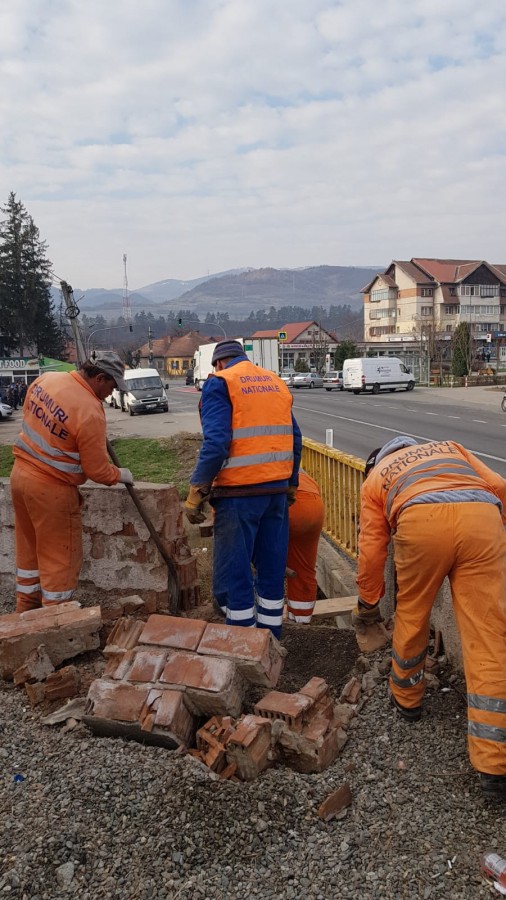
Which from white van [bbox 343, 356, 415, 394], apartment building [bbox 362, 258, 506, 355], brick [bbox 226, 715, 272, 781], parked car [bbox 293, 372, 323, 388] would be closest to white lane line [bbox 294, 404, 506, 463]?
white van [bbox 343, 356, 415, 394]

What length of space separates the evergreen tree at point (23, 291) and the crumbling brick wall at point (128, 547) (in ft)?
194

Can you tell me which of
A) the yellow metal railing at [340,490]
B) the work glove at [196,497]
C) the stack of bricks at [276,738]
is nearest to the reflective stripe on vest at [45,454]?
the work glove at [196,497]

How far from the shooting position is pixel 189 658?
10.1 ft

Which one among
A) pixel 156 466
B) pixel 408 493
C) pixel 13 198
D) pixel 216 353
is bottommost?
pixel 156 466

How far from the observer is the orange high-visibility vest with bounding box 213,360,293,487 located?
12.3 ft

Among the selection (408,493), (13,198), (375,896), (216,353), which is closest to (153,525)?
(216,353)

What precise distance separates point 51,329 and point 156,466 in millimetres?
52088

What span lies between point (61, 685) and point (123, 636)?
372mm

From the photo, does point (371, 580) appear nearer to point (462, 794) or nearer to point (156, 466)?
point (462, 794)

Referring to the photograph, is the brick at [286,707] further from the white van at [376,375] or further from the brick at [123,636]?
the white van at [376,375]

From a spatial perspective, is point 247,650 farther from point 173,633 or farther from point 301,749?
point 301,749

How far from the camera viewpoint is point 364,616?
351 centimetres

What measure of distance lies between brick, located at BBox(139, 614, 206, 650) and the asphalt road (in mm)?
9927

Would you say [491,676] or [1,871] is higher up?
[491,676]
